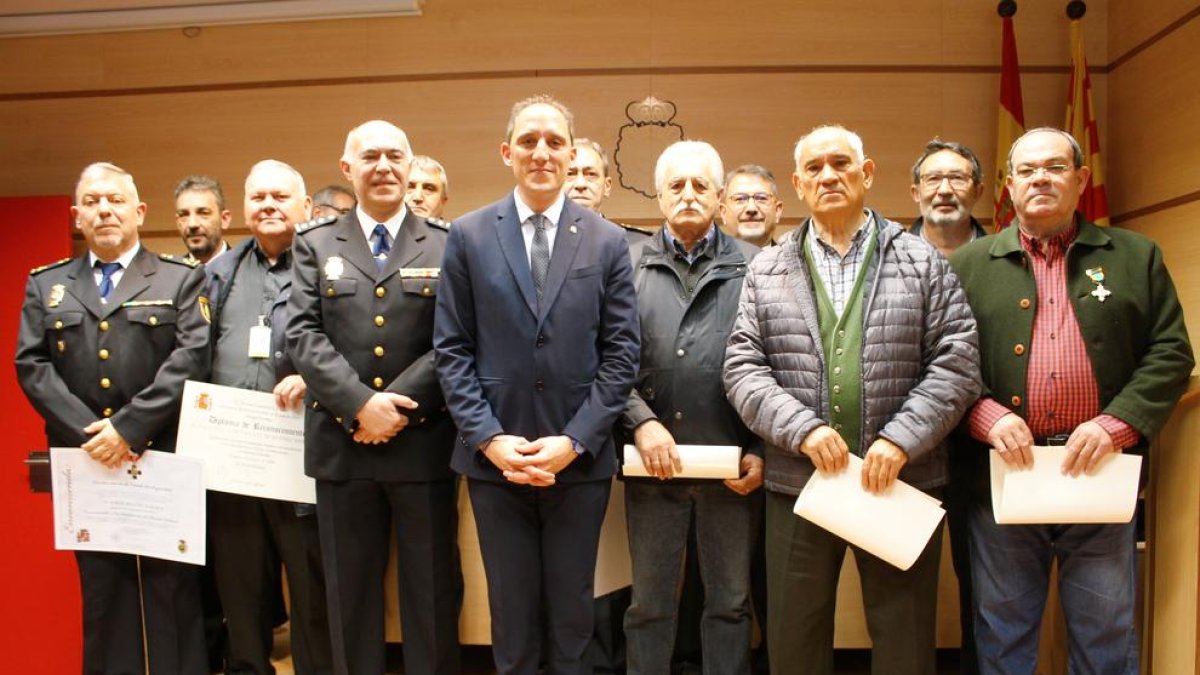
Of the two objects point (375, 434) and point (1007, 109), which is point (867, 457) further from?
point (1007, 109)

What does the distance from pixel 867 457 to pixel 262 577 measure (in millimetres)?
1986

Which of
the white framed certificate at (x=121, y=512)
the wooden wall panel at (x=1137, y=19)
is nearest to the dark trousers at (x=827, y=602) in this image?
the white framed certificate at (x=121, y=512)

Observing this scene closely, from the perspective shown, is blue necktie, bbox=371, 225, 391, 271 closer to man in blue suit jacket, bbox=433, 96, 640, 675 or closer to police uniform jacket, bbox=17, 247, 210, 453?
man in blue suit jacket, bbox=433, 96, 640, 675

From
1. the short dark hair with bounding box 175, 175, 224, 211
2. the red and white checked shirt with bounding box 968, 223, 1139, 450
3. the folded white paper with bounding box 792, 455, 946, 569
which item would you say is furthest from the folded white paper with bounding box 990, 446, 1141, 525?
the short dark hair with bounding box 175, 175, 224, 211

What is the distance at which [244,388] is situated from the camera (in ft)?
9.13

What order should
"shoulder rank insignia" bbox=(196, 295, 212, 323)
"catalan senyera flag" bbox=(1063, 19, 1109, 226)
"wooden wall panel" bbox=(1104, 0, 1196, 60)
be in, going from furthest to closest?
"catalan senyera flag" bbox=(1063, 19, 1109, 226), "wooden wall panel" bbox=(1104, 0, 1196, 60), "shoulder rank insignia" bbox=(196, 295, 212, 323)

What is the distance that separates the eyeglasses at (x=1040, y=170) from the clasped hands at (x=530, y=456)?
4.62 ft

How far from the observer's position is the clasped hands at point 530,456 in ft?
6.92

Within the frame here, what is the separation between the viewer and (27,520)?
437 cm

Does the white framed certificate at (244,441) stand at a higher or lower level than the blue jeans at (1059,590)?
higher

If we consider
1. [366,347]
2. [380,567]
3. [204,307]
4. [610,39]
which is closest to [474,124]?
[610,39]

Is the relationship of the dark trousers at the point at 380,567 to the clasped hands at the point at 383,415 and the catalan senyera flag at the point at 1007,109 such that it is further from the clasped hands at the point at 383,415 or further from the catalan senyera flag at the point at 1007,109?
the catalan senyera flag at the point at 1007,109

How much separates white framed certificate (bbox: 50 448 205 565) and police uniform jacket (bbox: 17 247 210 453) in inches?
3.9

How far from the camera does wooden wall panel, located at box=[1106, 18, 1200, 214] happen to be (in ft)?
12.2
